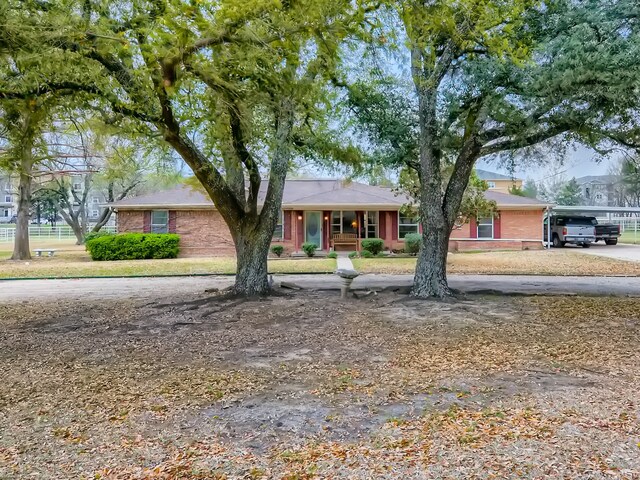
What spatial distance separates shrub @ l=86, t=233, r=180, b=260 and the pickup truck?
2090 centimetres

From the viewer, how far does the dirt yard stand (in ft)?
9.25

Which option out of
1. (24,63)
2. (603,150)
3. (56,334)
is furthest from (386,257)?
(24,63)

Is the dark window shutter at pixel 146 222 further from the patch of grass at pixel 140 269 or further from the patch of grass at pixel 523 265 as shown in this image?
the patch of grass at pixel 523 265

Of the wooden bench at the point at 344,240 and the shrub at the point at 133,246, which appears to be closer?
the shrub at the point at 133,246

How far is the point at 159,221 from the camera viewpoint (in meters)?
21.4

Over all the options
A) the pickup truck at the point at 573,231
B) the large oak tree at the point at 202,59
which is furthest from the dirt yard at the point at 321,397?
the pickup truck at the point at 573,231

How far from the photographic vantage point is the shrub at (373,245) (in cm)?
2011

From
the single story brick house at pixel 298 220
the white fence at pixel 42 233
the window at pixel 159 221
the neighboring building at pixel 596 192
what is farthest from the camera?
the neighboring building at pixel 596 192

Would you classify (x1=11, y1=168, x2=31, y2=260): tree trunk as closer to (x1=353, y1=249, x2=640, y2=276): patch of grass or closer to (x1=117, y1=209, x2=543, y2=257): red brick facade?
(x1=117, y1=209, x2=543, y2=257): red brick facade

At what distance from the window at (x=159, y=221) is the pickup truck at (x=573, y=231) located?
21451mm

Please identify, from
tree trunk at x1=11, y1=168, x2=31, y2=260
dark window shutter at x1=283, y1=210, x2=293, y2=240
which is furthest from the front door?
tree trunk at x1=11, y1=168, x2=31, y2=260

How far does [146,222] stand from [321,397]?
63.7 feet

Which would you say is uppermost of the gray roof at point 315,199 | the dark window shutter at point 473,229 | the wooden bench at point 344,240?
the gray roof at point 315,199

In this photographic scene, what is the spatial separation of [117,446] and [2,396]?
1861 millimetres
